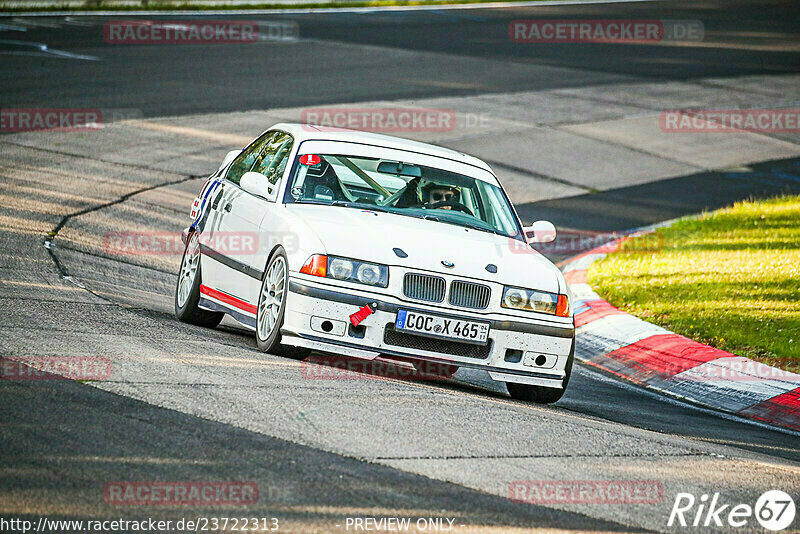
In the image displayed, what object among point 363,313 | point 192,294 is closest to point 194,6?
point 192,294

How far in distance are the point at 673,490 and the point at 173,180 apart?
446 inches

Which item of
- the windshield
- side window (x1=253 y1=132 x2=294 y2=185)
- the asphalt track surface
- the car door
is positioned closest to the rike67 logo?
the asphalt track surface

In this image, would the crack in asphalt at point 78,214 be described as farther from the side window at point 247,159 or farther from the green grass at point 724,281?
the green grass at point 724,281

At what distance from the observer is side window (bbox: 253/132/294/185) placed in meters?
8.62

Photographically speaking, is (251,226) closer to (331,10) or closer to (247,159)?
(247,159)

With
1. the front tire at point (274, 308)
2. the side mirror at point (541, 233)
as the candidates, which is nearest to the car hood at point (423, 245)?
the front tire at point (274, 308)

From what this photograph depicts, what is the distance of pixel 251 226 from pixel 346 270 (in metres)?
1.34

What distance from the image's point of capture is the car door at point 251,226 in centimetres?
795

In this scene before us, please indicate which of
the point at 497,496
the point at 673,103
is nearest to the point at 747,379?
the point at 497,496

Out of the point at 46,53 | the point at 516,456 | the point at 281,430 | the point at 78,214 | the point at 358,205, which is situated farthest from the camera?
the point at 46,53

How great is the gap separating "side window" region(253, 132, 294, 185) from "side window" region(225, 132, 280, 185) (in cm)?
6

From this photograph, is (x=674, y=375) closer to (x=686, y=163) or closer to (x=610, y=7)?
(x=686, y=163)

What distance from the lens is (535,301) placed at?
7.46m

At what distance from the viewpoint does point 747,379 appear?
870 centimetres
